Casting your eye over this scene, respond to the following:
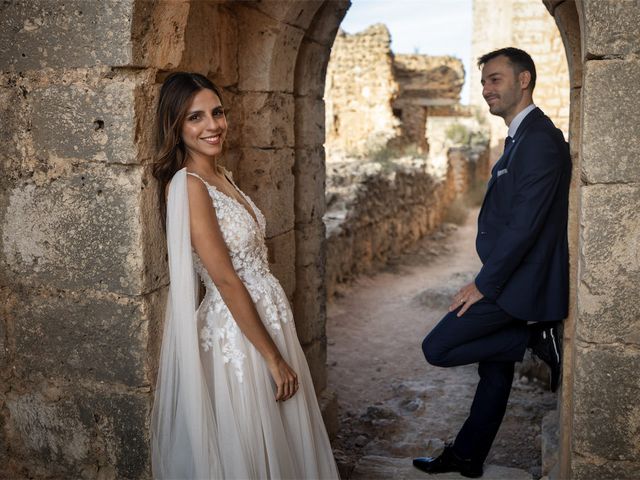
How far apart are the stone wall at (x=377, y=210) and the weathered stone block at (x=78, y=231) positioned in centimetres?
512

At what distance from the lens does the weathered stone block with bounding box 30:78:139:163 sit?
2568 mm

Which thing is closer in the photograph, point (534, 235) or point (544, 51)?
point (534, 235)

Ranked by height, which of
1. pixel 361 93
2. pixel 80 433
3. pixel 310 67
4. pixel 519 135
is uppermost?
pixel 361 93

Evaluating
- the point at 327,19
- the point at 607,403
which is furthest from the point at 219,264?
the point at 327,19

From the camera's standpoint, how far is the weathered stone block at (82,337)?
2717 mm

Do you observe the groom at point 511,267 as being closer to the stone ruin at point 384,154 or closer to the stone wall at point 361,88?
the stone ruin at point 384,154

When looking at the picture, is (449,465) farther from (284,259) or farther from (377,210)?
(377,210)

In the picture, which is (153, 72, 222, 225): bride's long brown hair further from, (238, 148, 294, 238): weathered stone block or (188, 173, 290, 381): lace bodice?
(238, 148, 294, 238): weathered stone block

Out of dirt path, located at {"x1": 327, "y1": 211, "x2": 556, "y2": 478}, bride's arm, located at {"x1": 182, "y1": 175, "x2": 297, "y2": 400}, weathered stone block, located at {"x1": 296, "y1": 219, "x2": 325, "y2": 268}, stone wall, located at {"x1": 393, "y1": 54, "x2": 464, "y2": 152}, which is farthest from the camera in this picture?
stone wall, located at {"x1": 393, "y1": 54, "x2": 464, "y2": 152}

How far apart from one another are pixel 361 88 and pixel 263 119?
37.4 ft

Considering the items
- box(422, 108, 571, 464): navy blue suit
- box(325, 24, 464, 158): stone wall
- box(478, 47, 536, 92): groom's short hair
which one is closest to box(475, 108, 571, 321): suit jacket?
box(422, 108, 571, 464): navy blue suit

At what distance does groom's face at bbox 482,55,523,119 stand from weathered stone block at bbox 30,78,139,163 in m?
1.67

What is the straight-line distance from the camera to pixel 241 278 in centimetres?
267

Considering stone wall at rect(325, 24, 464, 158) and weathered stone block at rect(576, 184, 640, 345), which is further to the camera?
stone wall at rect(325, 24, 464, 158)
